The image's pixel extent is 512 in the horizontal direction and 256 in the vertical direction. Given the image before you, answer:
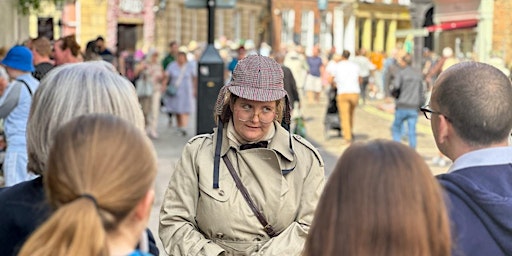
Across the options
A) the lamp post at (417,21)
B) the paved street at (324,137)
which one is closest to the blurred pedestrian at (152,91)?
the paved street at (324,137)

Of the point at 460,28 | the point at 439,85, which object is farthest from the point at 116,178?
the point at 460,28

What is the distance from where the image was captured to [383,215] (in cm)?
229

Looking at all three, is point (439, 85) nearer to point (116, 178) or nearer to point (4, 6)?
point (116, 178)

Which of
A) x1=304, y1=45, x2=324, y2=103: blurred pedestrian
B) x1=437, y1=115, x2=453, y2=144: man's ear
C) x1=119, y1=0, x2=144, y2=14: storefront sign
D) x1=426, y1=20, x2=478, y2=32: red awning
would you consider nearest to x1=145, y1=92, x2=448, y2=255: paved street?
x1=304, y1=45, x2=324, y2=103: blurred pedestrian

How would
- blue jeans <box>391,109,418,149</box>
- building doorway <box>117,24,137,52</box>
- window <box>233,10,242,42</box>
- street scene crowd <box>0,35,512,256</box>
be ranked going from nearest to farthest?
street scene crowd <box>0,35,512,256</box> → blue jeans <box>391,109,418,149</box> → building doorway <box>117,24,137,52</box> → window <box>233,10,242,42</box>

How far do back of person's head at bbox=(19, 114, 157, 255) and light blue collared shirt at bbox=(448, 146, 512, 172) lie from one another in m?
1.31

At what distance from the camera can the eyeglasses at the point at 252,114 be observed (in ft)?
14.0

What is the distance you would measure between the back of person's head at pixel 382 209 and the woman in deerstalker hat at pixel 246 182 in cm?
172

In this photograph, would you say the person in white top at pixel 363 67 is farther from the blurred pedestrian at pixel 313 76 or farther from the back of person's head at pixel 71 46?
the back of person's head at pixel 71 46

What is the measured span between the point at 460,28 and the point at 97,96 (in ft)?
126

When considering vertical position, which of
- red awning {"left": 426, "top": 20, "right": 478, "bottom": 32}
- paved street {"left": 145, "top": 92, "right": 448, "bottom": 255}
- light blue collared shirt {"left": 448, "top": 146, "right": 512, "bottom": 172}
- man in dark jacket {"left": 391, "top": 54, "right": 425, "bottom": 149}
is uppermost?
light blue collared shirt {"left": 448, "top": 146, "right": 512, "bottom": 172}

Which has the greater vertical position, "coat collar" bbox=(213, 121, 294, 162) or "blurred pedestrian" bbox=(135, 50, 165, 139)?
"coat collar" bbox=(213, 121, 294, 162)

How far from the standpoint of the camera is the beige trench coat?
161 inches

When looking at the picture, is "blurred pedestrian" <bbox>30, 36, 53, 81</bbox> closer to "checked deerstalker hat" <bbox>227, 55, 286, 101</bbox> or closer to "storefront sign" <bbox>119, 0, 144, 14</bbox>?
"checked deerstalker hat" <bbox>227, 55, 286, 101</bbox>
